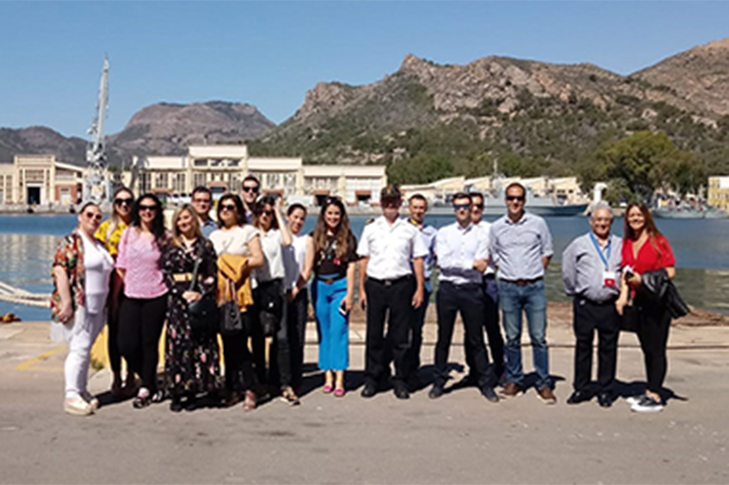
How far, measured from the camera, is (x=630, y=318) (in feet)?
23.4

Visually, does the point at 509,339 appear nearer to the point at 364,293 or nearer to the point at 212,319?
the point at 364,293

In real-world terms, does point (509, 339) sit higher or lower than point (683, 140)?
lower

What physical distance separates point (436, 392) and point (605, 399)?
144cm

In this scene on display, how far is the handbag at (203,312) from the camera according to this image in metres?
6.64

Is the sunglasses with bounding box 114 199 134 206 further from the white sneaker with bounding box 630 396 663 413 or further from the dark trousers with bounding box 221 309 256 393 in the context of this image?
the white sneaker with bounding box 630 396 663 413

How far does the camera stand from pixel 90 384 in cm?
766

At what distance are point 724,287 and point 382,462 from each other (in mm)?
22431

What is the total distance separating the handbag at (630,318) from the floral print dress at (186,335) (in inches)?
137

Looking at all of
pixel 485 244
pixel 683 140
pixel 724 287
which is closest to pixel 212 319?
pixel 485 244

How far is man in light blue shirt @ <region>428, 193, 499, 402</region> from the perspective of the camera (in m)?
7.42

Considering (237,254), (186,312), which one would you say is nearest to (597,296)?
(237,254)

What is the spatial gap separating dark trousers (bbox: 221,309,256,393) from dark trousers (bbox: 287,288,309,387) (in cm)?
40

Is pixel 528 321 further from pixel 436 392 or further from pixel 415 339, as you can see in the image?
pixel 415 339

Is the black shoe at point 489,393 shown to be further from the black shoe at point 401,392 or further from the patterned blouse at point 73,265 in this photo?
the patterned blouse at point 73,265
